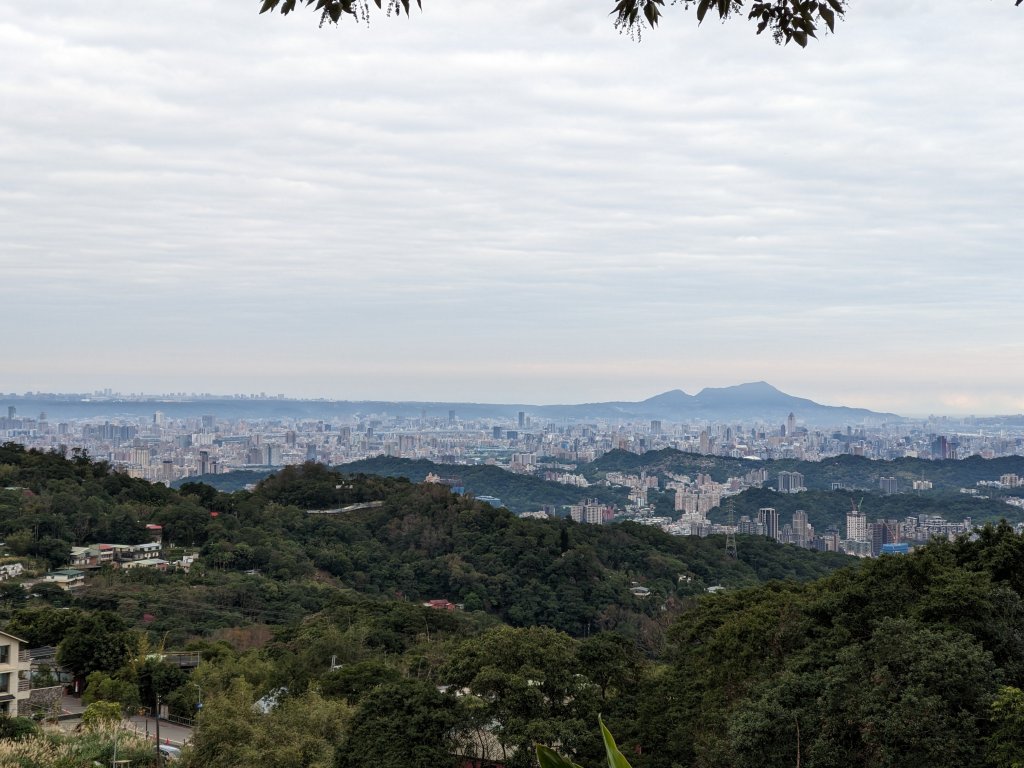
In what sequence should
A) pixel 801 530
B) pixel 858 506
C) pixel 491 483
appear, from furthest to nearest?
1. pixel 491 483
2. pixel 858 506
3. pixel 801 530

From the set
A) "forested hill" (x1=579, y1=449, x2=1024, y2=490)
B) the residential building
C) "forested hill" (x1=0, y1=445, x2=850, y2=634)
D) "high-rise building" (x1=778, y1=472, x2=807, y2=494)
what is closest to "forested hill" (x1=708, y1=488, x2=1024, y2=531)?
"forested hill" (x1=579, y1=449, x2=1024, y2=490)

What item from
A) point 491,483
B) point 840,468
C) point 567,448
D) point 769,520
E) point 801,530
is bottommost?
point 801,530

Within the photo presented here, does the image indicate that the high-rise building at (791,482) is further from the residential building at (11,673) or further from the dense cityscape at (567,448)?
the residential building at (11,673)

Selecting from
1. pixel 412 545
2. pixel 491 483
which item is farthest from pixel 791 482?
pixel 412 545

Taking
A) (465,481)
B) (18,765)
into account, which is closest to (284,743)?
(18,765)

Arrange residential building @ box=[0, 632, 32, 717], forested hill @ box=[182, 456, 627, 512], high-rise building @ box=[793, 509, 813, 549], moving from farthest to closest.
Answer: forested hill @ box=[182, 456, 627, 512] < high-rise building @ box=[793, 509, 813, 549] < residential building @ box=[0, 632, 32, 717]

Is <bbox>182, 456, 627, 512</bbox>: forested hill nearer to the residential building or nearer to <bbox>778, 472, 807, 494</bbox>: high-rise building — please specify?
<bbox>778, 472, 807, 494</bbox>: high-rise building

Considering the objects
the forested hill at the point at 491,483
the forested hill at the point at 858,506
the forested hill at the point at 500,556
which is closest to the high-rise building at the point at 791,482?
the forested hill at the point at 858,506

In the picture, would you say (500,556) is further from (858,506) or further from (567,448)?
(567,448)

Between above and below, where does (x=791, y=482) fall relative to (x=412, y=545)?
below
